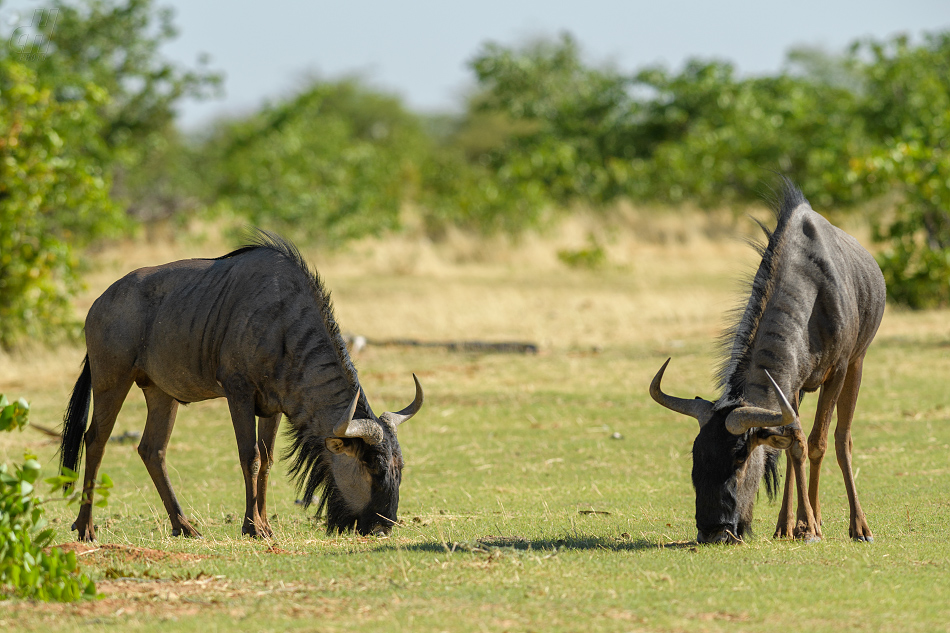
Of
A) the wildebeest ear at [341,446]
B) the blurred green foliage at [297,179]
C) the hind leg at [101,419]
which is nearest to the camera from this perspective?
the wildebeest ear at [341,446]

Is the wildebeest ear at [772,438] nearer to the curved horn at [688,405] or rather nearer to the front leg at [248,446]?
the curved horn at [688,405]

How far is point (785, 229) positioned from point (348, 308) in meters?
12.5

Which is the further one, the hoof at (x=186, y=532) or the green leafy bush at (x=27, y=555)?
the hoof at (x=186, y=532)

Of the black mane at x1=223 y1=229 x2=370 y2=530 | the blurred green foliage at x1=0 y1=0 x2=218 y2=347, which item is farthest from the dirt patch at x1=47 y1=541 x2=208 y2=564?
the blurred green foliage at x1=0 y1=0 x2=218 y2=347

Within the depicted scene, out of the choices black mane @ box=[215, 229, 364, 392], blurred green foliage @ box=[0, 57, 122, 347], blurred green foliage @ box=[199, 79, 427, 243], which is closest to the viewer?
black mane @ box=[215, 229, 364, 392]

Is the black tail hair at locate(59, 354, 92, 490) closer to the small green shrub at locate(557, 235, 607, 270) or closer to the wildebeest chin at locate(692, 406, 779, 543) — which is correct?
the wildebeest chin at locate(692, 406, 779, 543)

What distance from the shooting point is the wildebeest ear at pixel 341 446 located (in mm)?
6520

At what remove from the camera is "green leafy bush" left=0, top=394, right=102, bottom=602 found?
184 inches

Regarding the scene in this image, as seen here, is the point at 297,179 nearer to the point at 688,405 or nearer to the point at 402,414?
the point at 402,414

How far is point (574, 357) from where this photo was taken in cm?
1492

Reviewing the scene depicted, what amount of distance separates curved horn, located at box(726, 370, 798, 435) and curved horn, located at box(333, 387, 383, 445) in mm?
2106

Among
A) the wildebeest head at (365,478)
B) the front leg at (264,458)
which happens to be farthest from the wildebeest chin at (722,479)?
the front leg at (264,458)

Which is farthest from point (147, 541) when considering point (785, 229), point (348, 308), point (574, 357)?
point (348, 308)

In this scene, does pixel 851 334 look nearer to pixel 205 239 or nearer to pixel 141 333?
pixel 141 333
